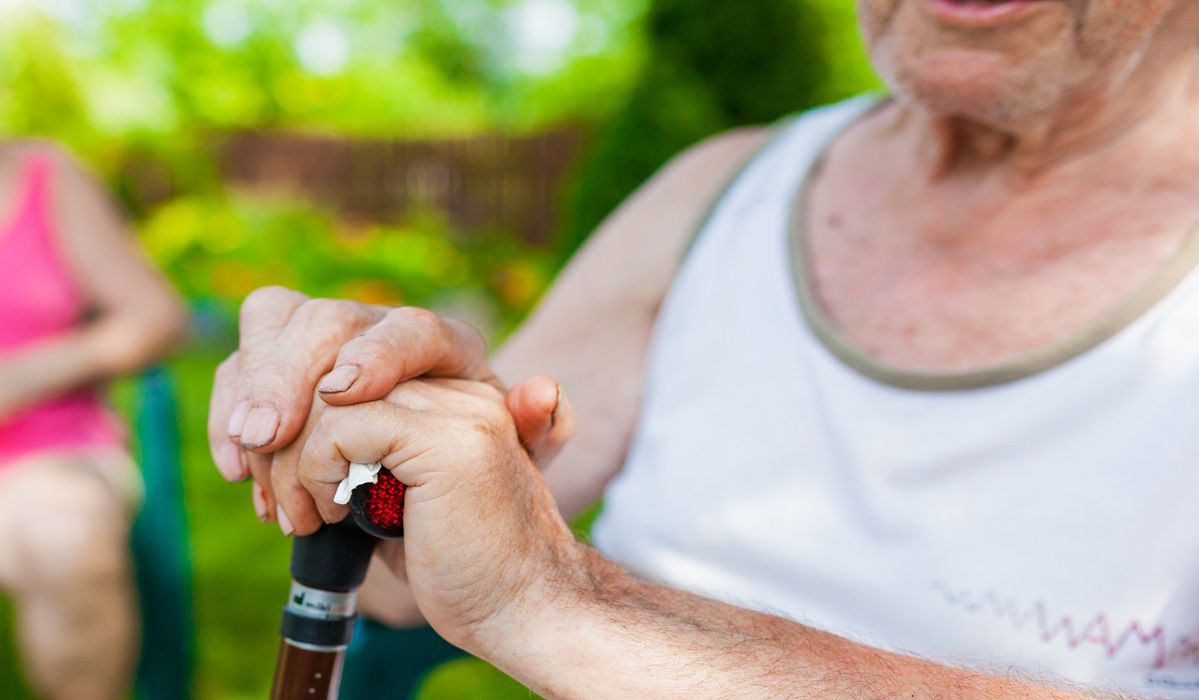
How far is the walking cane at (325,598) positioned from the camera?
3.21 ft

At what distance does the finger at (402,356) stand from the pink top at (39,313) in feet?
5.52

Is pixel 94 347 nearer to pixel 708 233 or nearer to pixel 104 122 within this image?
pixel 708 233

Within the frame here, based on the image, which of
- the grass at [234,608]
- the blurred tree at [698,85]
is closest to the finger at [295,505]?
the grass at [234,608]

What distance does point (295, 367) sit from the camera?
1.04 m

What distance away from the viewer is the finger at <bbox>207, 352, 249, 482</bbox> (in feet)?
3.66

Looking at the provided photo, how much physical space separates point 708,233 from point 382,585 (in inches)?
28.6

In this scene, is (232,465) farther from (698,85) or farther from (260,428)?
(698,85)

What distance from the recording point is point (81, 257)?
2.63m

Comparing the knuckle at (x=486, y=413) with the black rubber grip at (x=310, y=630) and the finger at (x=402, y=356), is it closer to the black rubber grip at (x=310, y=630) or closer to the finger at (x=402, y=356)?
the finger at (x=402, y=356)

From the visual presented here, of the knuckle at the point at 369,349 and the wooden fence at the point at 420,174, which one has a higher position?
the knuckle at the point at 369,349

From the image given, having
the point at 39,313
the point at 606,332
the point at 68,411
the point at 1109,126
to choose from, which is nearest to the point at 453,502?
the point at 606,332

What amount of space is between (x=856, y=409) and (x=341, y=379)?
2.28 ft

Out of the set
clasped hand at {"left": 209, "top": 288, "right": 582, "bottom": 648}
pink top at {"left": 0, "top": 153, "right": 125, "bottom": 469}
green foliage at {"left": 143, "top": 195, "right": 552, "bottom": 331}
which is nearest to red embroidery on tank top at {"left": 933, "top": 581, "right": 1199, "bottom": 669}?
clasped hand at {"left": 209, "top": 288, "right": 582, "bottom": 648}

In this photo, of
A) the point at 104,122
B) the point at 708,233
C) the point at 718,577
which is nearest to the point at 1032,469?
the point at 718,577
